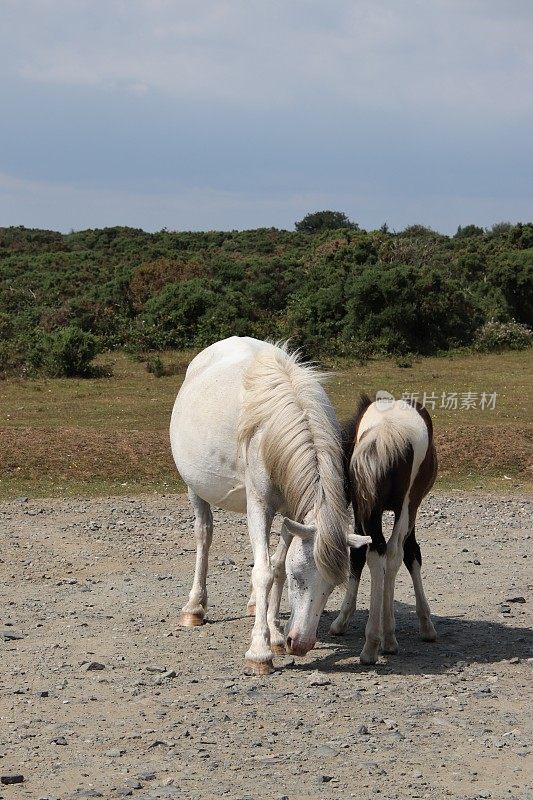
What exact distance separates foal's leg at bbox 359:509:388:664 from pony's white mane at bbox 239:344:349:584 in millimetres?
411

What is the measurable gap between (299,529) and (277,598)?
4.06 ft

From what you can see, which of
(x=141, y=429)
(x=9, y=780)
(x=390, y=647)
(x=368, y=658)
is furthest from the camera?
(x=141, y=429)

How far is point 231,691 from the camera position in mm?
6164

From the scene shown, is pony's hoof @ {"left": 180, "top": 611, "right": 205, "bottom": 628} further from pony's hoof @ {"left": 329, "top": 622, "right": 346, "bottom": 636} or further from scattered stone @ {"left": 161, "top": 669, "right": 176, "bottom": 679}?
scattered stone @ {"left": 161, "top": 669, "right": 176, "bottom": 679}

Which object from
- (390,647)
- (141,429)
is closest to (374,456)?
(390,647)

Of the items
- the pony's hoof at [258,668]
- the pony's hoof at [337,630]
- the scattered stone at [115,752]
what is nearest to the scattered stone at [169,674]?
the pony's hoof at [258,668]

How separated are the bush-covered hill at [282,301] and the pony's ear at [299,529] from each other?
19093 mm

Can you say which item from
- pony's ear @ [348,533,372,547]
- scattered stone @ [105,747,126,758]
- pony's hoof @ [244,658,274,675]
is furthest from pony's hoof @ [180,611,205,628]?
scattered stone @ [105,747,126,758]

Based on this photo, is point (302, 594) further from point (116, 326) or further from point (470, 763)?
point (116, 326)

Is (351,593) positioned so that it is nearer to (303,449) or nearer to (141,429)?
(303,449)

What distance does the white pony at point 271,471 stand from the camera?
632cm

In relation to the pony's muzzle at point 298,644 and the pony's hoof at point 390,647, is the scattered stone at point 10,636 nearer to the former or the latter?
the pony's muzzle at point 298,644

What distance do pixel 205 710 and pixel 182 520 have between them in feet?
19.6

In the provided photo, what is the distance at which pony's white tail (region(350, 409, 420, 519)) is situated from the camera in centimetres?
666
